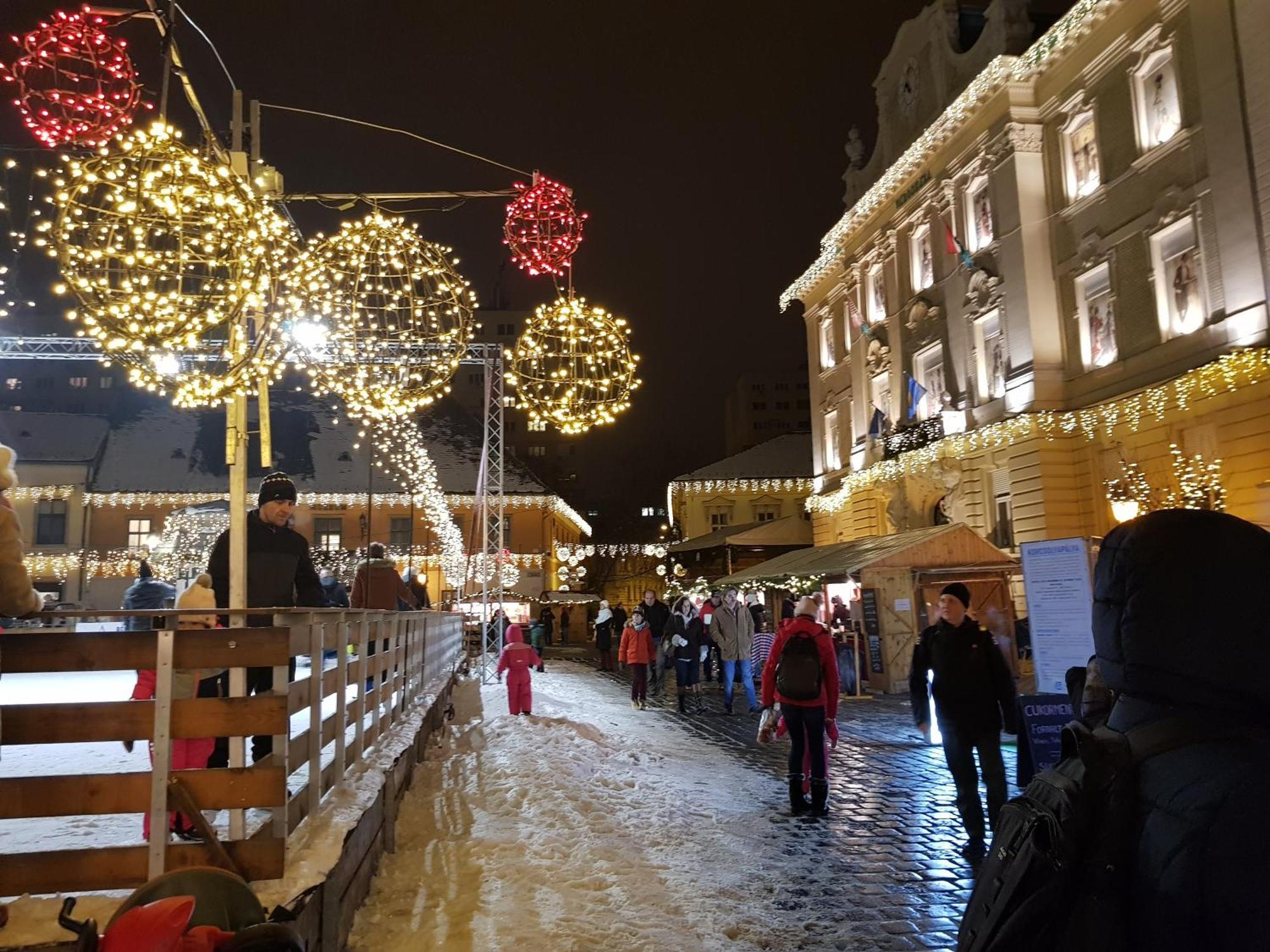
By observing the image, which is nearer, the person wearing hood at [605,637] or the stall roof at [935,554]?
the stall roof at [935,554]

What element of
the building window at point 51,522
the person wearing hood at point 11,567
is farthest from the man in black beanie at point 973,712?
the building window at point 51,522

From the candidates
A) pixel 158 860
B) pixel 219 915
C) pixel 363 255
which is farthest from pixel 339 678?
pixel 363 255

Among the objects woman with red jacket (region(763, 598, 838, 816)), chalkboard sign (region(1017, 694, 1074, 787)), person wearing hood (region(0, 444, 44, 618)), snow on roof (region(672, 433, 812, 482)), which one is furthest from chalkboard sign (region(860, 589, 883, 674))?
snow on roof (region(672, 433, 812, 482))

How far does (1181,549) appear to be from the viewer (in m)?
1.78

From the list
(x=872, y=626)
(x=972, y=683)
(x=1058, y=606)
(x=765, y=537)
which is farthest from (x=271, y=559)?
(x=765, y=537)

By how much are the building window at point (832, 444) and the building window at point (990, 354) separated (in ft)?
31.5

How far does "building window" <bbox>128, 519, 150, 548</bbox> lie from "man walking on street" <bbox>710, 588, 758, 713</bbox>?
4024 cm

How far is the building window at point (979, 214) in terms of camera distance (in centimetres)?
2542

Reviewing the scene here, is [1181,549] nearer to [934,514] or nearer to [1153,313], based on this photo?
[1153,313]

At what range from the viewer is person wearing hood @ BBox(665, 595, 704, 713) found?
661 inches

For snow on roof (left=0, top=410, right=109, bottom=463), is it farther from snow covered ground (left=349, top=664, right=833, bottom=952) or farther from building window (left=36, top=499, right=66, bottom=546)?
snow covered ground (left=349, top=664, right=833, bottom=952)

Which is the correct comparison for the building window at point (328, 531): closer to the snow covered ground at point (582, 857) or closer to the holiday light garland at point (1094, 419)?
the holiday light garland at point (1094, 419)

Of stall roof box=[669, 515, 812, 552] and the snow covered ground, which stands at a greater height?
stall roof box=[669, 515, 812, 552]

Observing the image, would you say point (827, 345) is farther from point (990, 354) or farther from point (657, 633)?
point (657, 633)
